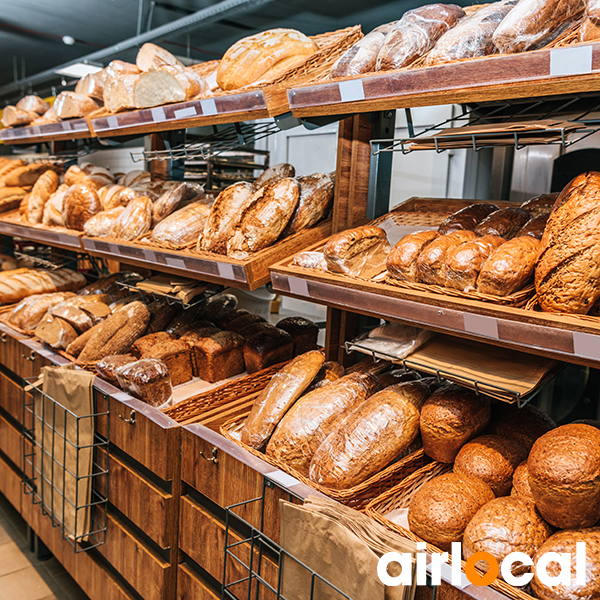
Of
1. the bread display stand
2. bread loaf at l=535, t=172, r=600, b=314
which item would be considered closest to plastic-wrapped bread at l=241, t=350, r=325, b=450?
bread loaf at l=535, t=172, r=600, b=314

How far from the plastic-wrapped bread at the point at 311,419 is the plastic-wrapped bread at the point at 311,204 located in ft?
1.93

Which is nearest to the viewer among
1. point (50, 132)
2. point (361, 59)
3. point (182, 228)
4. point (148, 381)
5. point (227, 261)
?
point (361, 59)

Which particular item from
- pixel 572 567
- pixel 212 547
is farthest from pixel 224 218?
pixel 572 567

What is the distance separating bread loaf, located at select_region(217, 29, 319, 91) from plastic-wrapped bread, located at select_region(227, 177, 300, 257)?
16.0 inches

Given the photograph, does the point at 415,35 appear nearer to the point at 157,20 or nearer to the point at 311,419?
the point at 311,419

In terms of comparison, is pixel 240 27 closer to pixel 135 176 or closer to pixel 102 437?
pixel 135 176

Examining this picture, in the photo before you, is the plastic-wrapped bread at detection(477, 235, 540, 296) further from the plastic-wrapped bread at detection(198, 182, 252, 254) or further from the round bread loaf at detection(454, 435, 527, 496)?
the plastic-wrapped bread at detection(198, 182, 252, 254)

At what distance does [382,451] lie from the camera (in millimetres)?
1338

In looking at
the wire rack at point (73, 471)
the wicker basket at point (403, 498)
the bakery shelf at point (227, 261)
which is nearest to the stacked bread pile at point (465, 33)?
the bakery shelf at point (227, 261)

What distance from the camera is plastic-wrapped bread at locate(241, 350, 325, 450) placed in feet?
5.09

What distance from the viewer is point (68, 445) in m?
2.14

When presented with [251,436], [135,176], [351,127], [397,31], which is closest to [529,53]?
[397,31]

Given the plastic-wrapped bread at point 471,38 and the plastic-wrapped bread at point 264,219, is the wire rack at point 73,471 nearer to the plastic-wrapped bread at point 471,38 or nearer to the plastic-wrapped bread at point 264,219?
the plastic-wrapped bread at point 264,219

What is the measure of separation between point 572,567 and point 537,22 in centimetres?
109
